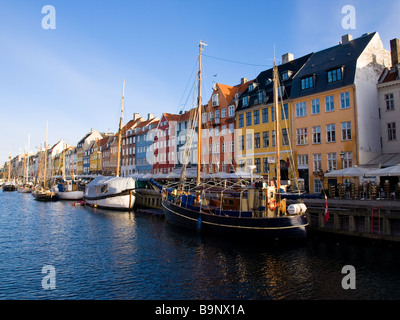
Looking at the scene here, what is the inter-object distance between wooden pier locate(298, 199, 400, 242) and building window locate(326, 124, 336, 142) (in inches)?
457

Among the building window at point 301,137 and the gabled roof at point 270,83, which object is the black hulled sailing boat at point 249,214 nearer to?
the building window at point 301,137

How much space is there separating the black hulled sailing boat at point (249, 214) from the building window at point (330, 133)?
14.5 m

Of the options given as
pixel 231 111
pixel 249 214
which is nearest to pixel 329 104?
pixel 231 111

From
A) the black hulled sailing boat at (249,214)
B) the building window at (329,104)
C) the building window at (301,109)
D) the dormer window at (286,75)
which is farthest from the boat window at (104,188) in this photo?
the building window at (329,104)

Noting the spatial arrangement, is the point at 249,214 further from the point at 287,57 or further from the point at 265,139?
the point at 287,57

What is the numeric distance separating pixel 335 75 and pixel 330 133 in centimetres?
676

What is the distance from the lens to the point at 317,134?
36.5 m

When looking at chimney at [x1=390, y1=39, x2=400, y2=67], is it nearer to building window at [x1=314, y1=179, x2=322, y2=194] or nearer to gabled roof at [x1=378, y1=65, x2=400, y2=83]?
gabled roof at [x1=378, y1=65, x2=400, y2=83]

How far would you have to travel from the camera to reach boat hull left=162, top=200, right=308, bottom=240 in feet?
68.0

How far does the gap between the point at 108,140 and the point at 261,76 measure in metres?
62.2

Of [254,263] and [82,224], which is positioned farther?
[82,224]

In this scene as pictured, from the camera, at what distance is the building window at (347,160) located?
108 ft
